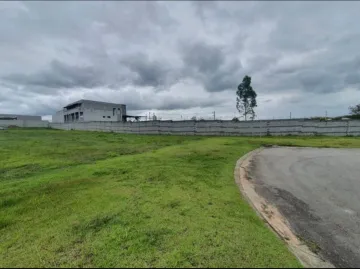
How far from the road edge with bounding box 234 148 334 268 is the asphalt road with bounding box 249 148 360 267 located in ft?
0.52

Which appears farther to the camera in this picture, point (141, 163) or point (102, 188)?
point (141, 163)

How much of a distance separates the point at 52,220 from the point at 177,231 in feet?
6.51

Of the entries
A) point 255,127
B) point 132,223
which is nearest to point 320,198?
point 132,223

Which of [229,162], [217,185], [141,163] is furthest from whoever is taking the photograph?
[229,162]

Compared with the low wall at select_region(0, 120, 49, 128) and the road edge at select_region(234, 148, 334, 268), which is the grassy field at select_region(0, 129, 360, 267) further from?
the low wall at select_region(0, 120, 49, 128)

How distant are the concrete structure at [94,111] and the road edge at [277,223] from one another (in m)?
48.2

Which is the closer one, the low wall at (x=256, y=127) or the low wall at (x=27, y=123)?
the low wall at (x=256, y=127)

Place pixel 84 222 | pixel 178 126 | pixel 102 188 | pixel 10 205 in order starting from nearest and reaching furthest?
1. pixel 84 222
2. pixel 10 205
3. pixel 102 188
4. pixel 178 126

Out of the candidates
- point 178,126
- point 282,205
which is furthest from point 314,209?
point 178,126

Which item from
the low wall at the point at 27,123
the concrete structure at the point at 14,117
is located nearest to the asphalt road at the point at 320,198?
the low wall at the point at 27,123

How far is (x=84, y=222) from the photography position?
3707mm

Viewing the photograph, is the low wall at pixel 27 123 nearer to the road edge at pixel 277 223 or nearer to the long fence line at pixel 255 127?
the long fence line at pixel 255 127

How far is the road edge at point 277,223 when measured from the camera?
2.95m

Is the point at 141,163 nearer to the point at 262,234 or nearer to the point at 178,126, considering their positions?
the point at 262,234
